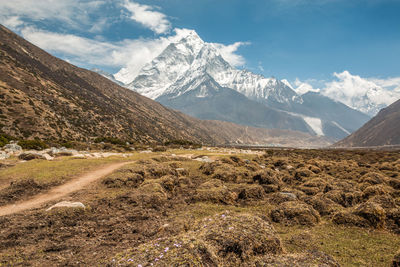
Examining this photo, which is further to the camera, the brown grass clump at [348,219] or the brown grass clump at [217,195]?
the brown grass clump at [217,195]

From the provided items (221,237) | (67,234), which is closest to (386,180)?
(221,237)

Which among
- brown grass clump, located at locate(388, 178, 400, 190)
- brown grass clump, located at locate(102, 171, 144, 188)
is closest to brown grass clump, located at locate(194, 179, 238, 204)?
brown grass clump, located at locate(102, 171, 144, 188)

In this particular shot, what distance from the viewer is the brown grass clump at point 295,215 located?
11375 millimetres

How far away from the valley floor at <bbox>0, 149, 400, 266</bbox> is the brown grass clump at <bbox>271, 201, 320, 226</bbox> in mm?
56

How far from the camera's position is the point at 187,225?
862 cm

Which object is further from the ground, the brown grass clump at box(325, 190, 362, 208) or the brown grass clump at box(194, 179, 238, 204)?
the brown grass clump at box(325, 190, 362, 208)

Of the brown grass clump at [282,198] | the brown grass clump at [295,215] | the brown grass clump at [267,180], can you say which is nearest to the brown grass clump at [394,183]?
the brown grass clump at [267,180]

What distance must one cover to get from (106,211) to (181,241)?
8.55m

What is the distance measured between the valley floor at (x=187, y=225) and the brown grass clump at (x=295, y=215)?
0.18 feet

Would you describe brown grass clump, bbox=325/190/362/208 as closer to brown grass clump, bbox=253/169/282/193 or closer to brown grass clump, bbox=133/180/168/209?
brown grass clump, bbox=253/169/282/193

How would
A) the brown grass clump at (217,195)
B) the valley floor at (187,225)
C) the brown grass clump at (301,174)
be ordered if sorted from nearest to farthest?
1. the valley floor at (187,225)
2. the brown grass clump at (217,195)
3. the brown grass clump at (301,174)

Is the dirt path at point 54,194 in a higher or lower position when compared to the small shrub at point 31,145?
higher

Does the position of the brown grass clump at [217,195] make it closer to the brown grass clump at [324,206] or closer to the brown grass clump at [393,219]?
the brown grass clump at [324,206]

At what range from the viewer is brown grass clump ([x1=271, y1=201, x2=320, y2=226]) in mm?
11375
